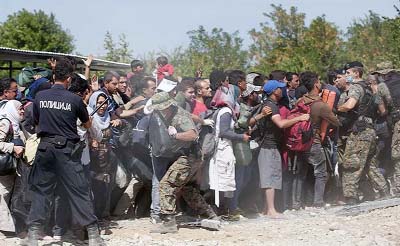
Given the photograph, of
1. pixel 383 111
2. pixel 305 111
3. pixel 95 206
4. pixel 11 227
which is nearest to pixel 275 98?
pixel 305 111

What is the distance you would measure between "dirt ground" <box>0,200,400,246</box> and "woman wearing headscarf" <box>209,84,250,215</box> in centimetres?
52

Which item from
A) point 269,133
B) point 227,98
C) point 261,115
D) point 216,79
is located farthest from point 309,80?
point 227,98

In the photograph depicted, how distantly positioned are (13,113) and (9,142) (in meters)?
0.33

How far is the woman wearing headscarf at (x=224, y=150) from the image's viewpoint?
8.36 m

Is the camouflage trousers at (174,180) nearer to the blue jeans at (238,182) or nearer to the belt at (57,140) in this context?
the blue jeans at (238,182)

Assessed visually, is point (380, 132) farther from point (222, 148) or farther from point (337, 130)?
point (222, 148)

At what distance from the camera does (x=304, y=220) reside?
866 centimetres

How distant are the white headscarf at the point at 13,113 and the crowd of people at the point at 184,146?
0.5 inches

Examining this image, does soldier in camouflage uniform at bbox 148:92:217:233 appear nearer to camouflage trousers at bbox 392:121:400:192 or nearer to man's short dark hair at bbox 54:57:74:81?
man's short dark hair at bbox 54:57:74:81

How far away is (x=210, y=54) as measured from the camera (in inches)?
1098

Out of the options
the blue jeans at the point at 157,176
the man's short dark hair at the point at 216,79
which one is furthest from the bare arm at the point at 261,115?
the blue jeans at the point at 157,176

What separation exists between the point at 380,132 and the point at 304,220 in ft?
7.96

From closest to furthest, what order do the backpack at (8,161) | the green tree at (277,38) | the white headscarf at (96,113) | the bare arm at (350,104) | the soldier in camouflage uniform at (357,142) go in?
the backpack at (8,161) < the white headscarf at (96,113) < the bare arm at (350,104) < the soldier in camouflage uniform at (357,142) < the green tree at (277,38)

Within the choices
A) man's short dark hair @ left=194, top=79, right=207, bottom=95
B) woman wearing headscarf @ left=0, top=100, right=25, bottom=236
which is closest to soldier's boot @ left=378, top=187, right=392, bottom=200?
man's short dark hair @ left=194, top=79, right=207, bottom=95
